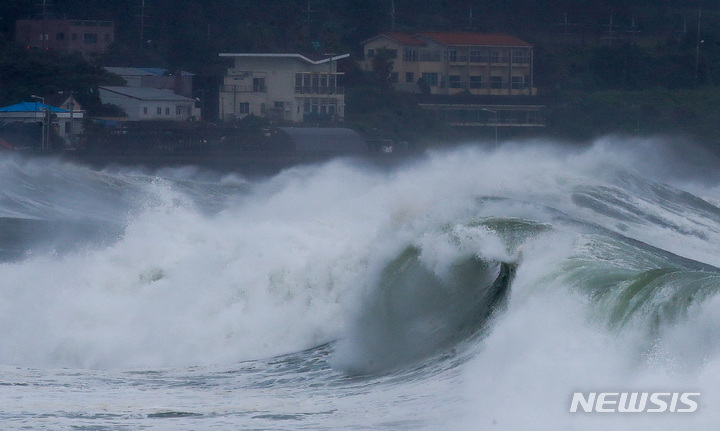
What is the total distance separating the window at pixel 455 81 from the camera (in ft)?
185

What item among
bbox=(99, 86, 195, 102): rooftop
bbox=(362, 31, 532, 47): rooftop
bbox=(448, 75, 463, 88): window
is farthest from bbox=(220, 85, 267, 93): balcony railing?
bbox=(448, 75, 463, 88): window

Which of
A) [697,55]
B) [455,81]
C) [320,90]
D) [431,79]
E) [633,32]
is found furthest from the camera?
[320,90]


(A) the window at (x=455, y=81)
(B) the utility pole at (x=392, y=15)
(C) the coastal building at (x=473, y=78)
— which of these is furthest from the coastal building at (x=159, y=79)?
(A) the window at (x=455, y=81)

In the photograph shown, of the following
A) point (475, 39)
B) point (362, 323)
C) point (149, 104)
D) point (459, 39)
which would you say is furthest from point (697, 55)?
point (362, 323)

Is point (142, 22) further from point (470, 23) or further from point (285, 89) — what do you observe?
point (470, 23)

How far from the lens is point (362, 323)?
39.6 feet

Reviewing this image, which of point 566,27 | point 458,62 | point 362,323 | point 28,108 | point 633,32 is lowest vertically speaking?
point 362,323

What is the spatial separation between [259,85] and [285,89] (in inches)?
56.0

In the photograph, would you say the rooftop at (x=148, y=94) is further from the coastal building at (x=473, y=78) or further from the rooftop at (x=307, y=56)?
the coastal building at (x=473, y=78)

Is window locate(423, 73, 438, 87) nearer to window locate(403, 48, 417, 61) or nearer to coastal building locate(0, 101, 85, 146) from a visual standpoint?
window locate(403, 48, 417, 61)

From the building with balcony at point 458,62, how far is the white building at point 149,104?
10.8 meters

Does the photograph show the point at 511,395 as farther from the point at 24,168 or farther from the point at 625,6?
the point at 625,6

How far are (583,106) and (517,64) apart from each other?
152 inches

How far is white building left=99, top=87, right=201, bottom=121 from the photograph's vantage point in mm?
56500
